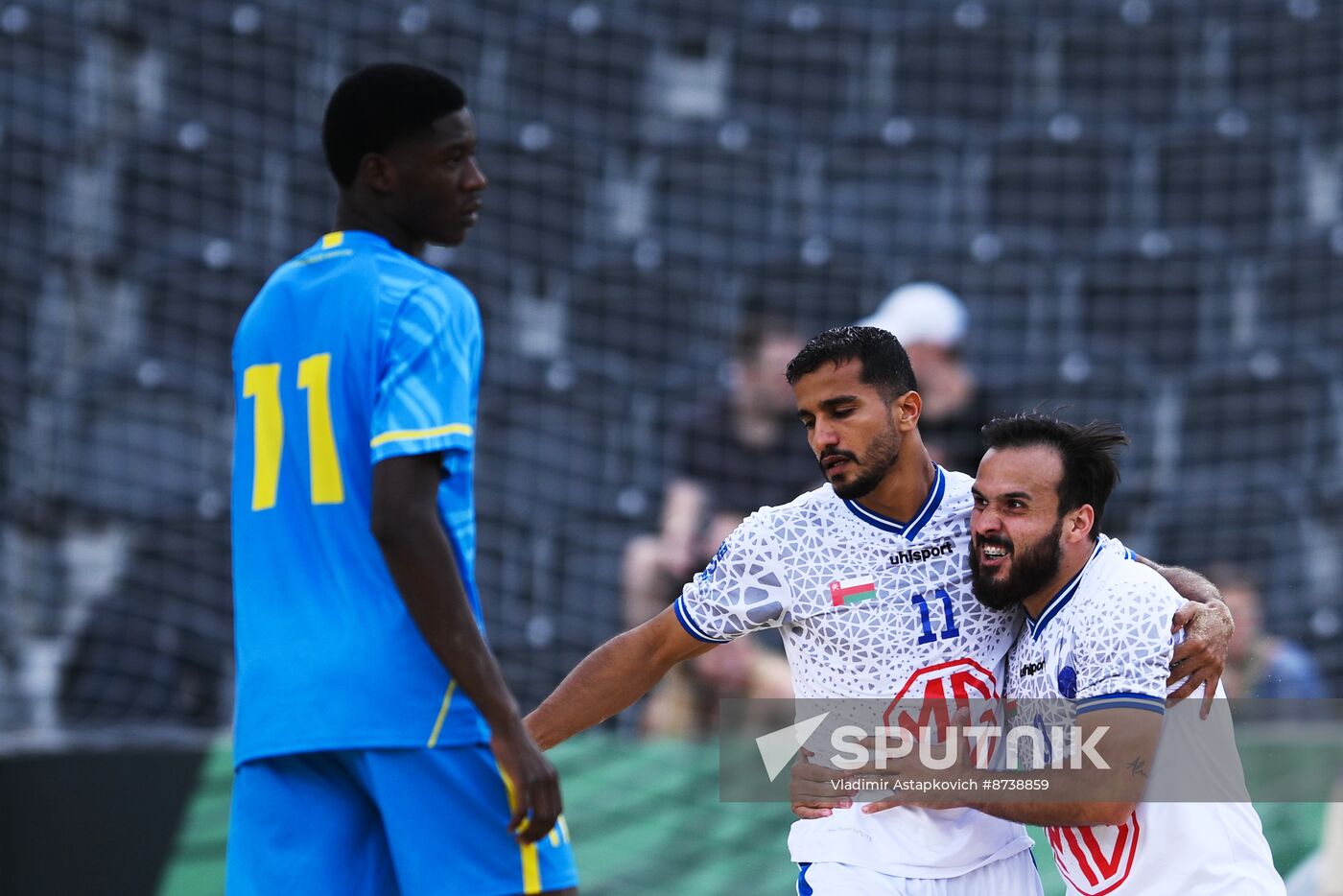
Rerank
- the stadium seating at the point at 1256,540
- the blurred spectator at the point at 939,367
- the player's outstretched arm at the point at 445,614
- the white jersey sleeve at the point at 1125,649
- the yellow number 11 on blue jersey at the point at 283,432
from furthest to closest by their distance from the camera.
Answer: the stadium seating at the point at 1256,540, the blurred spectator at the point at 939,367, the white jersey sleeve at the point at 1125,649, the yellow number 11 on blue jersey at the point at 283,432, the player's outstretched arm at the point at 445,614

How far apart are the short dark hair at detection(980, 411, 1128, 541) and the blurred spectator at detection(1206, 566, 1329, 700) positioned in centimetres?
263

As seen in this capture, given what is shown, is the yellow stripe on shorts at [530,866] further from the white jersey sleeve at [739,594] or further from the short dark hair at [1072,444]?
the short dark hair at [1072,444]

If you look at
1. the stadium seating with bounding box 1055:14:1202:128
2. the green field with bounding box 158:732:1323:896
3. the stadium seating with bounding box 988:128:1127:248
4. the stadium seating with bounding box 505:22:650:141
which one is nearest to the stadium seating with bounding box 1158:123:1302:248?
the stadium seating with bounding box 988:128:1127:248

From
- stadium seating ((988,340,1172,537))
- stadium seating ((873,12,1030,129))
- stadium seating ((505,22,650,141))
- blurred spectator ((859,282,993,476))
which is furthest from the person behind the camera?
stadium seating ((873,12,1030,129))

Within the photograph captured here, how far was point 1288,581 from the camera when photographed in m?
6.84

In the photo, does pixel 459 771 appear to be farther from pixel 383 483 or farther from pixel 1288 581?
pixel 1288 581

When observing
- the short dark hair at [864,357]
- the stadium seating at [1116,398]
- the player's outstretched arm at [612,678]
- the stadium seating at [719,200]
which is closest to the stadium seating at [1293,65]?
the stadium seating at [1116,398]

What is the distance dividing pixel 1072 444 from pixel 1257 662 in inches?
125

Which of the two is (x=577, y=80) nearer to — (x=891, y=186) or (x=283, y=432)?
(x=891, y=186)

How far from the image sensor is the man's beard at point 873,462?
9.73 ft

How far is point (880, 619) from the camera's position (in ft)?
9.92

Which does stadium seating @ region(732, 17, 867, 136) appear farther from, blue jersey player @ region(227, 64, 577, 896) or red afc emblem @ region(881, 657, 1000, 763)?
blue jersey player @ region(227, 64, 577, 896)

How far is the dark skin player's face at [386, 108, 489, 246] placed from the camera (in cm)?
254

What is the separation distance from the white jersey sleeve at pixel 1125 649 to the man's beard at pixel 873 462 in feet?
1.47
